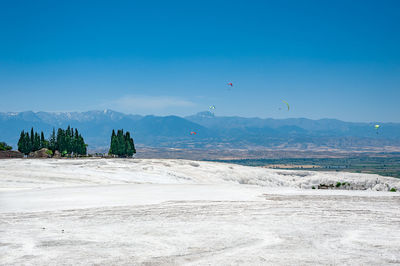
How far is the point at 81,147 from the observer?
103562 millimetres

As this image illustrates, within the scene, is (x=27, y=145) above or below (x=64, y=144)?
below

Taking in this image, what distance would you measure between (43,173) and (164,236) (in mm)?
32322

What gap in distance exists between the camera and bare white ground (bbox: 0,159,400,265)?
1348 cm

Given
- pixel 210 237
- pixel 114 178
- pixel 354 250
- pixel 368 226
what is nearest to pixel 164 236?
pixel 210 237

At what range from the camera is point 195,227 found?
18172 mm

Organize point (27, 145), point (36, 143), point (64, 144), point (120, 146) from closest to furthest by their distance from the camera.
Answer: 1. point (27, 145)
2. point (36, 143)
3. point (64, 144)
4. point (120, 146)

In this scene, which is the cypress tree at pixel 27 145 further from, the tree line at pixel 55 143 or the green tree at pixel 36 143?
the green tree at pixel 36 143

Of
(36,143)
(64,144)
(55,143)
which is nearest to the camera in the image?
(36,143)

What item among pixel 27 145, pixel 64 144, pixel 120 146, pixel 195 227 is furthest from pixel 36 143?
pixel 195 227

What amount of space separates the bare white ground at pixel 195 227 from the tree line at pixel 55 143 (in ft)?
216

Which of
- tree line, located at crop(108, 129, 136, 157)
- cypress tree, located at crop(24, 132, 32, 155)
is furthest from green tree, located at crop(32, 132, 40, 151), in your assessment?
tree line, located at crop(108, 129, 136, 157)

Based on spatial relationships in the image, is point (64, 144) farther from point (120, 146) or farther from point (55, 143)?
point (120, 146)

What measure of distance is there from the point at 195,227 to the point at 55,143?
89.2 m

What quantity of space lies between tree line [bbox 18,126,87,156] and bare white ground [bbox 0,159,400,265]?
65.8m
